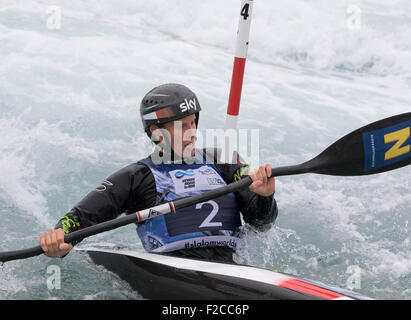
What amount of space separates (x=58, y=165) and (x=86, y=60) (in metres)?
3.55

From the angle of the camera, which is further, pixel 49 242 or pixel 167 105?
pixel 167 105

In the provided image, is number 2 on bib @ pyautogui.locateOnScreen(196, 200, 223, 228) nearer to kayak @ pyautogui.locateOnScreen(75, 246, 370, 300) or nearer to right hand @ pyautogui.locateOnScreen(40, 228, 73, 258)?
kayak @ pyautogui.locateOnScreen(75, 246, 370, 300)

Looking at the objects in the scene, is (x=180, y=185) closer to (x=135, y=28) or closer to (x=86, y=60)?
(x=86, y=60)

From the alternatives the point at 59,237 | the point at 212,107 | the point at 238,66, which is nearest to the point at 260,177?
the point at 59,237

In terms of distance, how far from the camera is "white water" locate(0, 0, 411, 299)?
3.47 m

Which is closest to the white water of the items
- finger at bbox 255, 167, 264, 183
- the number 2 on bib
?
the number 2 on bib

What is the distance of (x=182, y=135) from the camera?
260cm

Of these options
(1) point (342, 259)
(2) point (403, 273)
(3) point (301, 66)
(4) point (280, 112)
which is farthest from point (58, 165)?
(3) point (301, 66)

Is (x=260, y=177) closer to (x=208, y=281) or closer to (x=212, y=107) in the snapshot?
(x=208, y=281)

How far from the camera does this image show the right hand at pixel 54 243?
7.22 feet

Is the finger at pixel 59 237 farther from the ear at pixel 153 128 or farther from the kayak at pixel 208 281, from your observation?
the ear at pixel 153 128

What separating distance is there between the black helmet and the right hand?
0.74 metres

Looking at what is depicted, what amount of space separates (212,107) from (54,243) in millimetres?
4908

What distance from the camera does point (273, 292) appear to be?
80.1 inches
